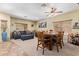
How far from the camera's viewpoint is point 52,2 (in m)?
2.07

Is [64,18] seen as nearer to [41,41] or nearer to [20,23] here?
[41,41]

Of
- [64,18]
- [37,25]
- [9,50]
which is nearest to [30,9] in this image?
[37,25]

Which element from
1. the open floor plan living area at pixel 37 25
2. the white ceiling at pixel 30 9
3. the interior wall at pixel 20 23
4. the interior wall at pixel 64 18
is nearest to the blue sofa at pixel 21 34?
the open floor plan living area at pixel 37 25

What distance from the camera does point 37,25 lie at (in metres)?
2.28

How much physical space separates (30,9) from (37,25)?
0.47m

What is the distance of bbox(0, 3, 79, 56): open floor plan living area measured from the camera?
2.11 metres

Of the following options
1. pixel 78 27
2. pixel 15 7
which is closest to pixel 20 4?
pixel 15 7

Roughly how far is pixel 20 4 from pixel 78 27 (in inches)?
63.9

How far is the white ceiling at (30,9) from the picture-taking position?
6.82 ft

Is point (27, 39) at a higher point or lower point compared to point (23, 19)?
lower

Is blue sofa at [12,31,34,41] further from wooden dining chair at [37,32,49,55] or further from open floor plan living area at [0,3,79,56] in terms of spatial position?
wooden dining chair at [37,32,49,55]

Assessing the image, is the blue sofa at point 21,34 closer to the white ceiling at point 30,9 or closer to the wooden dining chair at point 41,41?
the wooden dining chair at point 41,41

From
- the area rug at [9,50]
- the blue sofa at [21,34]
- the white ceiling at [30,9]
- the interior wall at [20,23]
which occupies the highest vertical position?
the white ceiling at [30,9]

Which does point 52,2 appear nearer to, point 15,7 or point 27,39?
point 15,7
